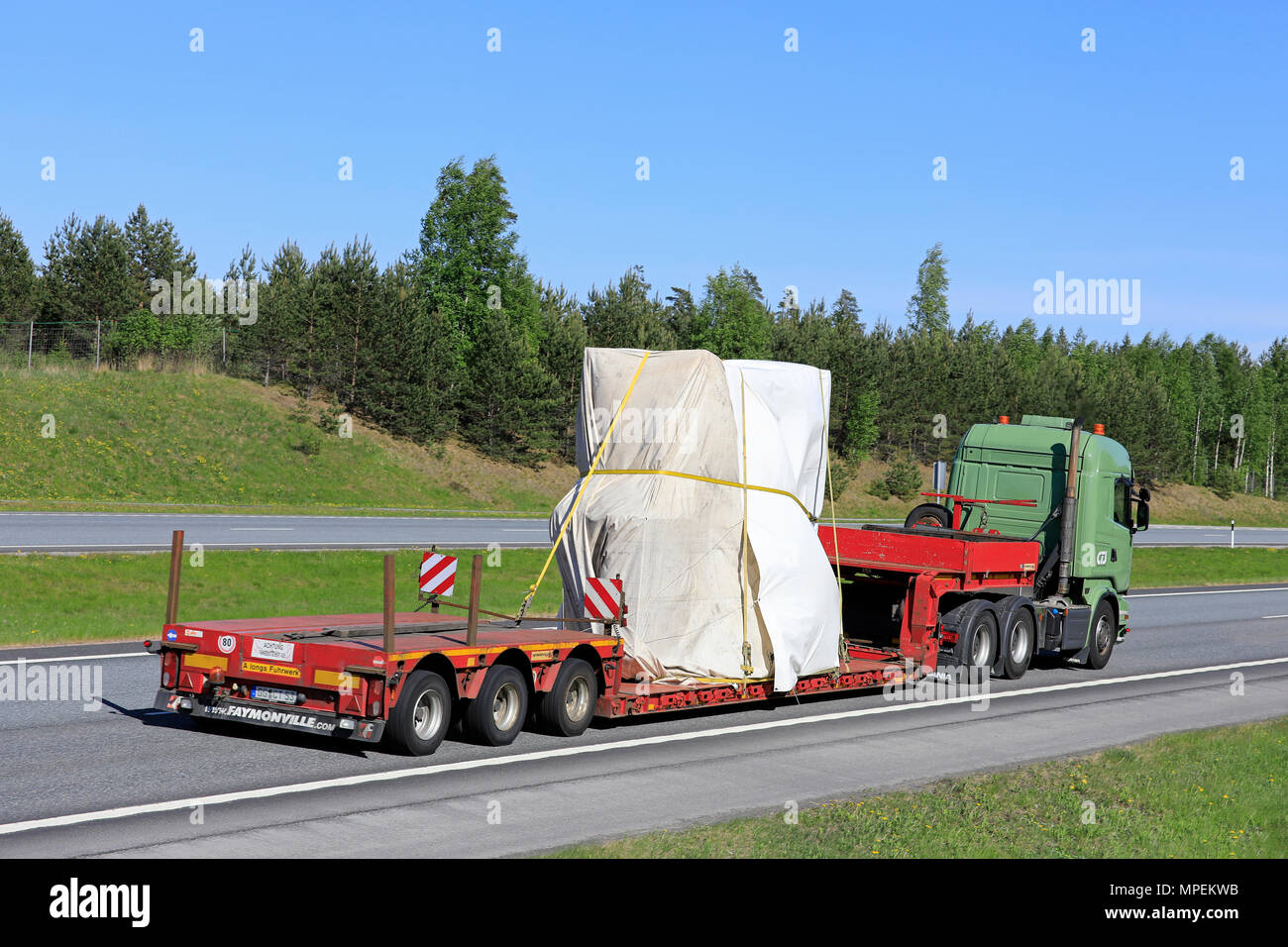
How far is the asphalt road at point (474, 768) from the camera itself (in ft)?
28.1

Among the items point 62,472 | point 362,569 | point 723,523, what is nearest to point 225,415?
point 62,472

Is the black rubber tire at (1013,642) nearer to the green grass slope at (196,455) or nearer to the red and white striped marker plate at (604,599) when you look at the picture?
the red and white striped marker plate at (604,599)

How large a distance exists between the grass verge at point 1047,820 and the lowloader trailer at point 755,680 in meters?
3.13

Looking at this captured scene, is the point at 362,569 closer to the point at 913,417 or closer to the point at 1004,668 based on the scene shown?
the point at 1004,668

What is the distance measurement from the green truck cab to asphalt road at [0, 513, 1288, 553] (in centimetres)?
1471

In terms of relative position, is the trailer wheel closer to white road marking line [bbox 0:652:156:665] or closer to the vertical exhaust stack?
the vertical exhaust stack

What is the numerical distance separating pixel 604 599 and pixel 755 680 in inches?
76.3

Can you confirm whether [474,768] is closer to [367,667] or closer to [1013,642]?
[367,667]

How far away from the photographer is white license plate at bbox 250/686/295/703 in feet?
35.9

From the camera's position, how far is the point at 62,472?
39.8 metres

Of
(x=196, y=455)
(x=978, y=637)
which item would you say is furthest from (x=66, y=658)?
(x=196, y=455)

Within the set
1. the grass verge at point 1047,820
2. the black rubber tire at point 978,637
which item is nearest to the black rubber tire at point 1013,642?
the black rubber tire at point 978,637

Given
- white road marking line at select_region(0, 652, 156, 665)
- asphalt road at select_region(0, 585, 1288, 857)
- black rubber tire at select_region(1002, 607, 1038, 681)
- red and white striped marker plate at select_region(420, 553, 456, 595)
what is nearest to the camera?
→ asphalt road at select_region(0, 585, 1288, 857)

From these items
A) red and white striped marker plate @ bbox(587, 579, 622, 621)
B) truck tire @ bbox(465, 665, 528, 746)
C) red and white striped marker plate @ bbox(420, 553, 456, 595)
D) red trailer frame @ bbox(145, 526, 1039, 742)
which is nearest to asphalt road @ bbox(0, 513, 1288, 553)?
red trailer frame @ bbox(145, 526, 1039, 742)
